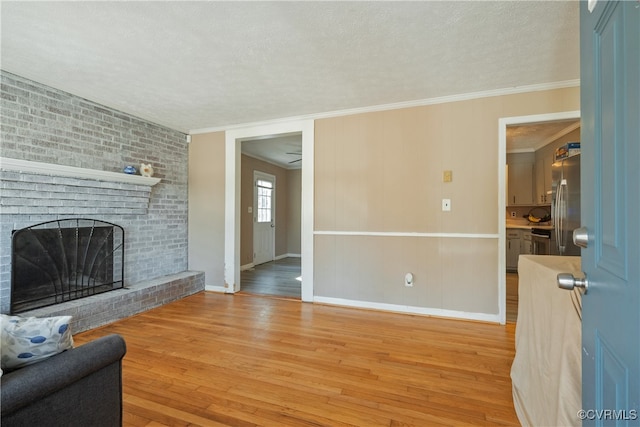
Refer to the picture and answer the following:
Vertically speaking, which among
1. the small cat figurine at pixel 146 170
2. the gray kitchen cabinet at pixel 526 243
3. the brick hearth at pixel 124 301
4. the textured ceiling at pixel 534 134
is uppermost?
the textured ceiling at pixel 534 134

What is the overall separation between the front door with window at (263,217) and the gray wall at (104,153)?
226 cm

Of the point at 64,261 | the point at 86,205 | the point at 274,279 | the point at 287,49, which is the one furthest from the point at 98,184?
the point at 274,279

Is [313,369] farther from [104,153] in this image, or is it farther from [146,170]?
[104,153]

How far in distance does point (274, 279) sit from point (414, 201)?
2876 mm

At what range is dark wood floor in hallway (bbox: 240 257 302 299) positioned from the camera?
4195 millimetres

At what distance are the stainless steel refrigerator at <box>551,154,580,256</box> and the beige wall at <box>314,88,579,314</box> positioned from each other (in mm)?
905

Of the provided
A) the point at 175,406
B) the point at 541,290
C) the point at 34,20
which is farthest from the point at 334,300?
the point at 34,20

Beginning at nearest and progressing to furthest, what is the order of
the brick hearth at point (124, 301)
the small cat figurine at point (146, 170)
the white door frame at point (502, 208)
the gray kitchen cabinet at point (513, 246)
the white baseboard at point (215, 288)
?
the brick hearth at point (124, 301) < the white door frame at point (502, 208) < the small cat figurine at point (146, 170) < the white baseboard at point (215, 288) < the gray kitchen cabinet at point (513, 246)

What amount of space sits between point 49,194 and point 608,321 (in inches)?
154

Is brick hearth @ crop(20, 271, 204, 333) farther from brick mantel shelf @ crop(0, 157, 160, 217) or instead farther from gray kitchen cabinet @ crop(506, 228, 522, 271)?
gray kitchen cabinet @ crop(506, 228, 522, 271)

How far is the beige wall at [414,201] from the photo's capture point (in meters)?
2.97

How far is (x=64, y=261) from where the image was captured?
9.73 ft

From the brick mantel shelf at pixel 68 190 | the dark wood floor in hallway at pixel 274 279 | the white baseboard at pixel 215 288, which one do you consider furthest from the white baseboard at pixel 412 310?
the brick mantel shelf at pixel 68 190

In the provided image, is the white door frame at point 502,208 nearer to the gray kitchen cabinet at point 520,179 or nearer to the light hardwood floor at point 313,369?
the light hardwood floor at point 313,369
